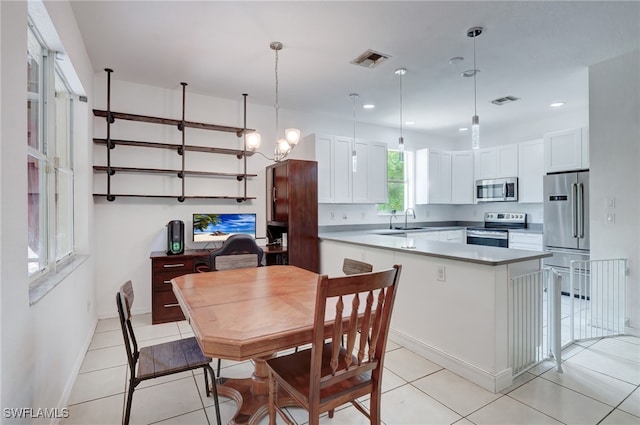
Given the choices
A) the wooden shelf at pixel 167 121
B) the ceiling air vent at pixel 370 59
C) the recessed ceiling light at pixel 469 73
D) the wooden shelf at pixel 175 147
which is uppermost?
the ceiling air vent at pixel 370 59

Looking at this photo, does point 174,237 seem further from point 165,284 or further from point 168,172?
point 168,172

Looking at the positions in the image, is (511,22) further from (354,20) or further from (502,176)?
(502,176)

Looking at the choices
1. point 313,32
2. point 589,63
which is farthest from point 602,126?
point 313,32

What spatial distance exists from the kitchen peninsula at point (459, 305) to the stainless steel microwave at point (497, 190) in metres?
3.17

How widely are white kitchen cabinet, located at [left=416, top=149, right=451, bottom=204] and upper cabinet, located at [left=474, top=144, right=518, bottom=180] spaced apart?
0.53 metres

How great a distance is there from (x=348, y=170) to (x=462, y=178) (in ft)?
8.65

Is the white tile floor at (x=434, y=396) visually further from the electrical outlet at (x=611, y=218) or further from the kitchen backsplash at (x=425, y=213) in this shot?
the kitchen backsplash at (x=425, y=213)

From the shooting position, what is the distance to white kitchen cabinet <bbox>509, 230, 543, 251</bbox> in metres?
4.85

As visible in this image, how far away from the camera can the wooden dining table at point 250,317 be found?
4.10ft

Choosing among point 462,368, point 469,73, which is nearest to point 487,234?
point 469,73

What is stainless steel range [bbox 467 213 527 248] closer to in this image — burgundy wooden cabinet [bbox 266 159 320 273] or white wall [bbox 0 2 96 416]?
burgundy wooden cabinet [bbox 266 159 320 273]

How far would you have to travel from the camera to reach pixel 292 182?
4.07 metres

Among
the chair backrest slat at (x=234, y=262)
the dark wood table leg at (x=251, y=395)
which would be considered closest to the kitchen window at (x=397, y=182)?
the chair backrest slat at (x=234, y=262)

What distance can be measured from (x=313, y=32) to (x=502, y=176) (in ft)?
14.7
